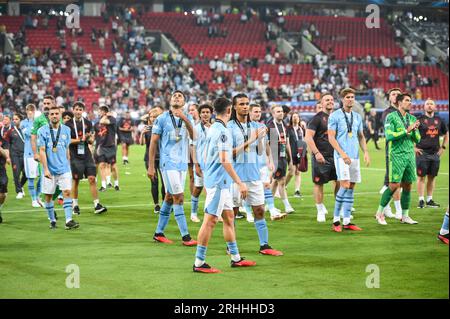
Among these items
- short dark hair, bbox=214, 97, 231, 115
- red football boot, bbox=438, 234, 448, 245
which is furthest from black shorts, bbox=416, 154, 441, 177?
short dark hair, bbox=214, 97, 231, 115

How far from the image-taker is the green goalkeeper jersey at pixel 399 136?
13.4m

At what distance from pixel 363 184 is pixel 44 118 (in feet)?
31.0

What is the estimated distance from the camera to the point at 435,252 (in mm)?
11172

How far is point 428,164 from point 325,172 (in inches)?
130

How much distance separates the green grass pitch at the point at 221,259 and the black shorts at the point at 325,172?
2.55 ft

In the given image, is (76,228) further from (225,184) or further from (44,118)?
(225,184)

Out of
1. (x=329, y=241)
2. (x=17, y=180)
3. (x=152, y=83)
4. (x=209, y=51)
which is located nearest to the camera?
(x=329, y=241)

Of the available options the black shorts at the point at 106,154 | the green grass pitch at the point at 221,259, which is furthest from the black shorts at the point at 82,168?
the black shorts at the point at 106,154

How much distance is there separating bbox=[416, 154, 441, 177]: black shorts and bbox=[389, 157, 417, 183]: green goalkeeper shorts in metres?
3.28

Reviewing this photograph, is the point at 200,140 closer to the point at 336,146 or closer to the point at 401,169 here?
the point at 336,146

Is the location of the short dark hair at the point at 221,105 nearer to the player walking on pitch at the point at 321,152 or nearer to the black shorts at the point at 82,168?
the player walking on pitch at the point at 321,152

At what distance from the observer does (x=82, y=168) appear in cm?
1603

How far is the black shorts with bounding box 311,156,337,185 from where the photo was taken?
1434 cm

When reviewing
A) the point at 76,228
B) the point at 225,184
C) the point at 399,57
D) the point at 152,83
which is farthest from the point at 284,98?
the point at 225,184
